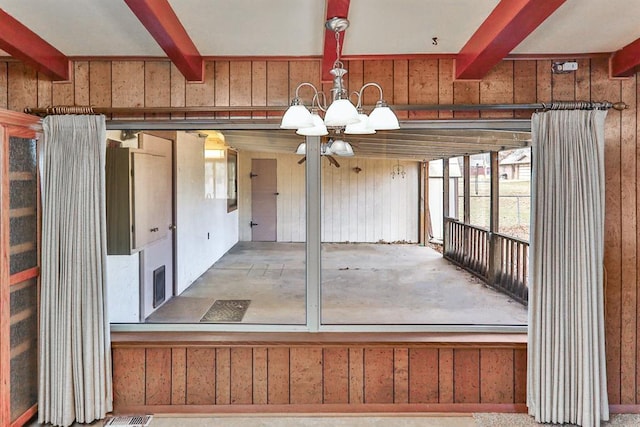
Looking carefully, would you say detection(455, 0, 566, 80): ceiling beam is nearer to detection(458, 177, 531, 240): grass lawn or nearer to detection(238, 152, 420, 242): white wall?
detection(458, 177, 531, 240): grass lawn

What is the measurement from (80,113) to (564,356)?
355 cm

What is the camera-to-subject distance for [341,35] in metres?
2.20

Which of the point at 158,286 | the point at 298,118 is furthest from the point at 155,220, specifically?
the point at 298,118

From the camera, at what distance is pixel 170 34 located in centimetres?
210

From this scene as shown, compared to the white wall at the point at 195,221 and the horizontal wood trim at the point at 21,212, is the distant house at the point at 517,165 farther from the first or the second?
the horizontal wood trim at the point at 21,212

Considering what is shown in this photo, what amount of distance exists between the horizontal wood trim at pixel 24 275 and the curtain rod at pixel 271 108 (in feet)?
3.41

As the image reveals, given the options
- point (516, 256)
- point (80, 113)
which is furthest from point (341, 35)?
point (516, 256)

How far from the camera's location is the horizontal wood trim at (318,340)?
106 inches

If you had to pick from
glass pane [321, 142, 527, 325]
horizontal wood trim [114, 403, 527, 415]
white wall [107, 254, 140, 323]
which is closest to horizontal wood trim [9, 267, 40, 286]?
white wall [107, 254, 140, 323]

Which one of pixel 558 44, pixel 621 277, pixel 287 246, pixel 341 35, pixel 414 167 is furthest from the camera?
pixel 414 167

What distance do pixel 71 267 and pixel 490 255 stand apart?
4380 mm

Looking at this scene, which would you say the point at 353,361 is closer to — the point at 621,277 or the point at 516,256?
the point at 621,277

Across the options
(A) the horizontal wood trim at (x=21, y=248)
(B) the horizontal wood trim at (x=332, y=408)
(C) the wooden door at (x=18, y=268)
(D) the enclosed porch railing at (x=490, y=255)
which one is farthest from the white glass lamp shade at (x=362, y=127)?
(D) the enclosed porch railing at (x=490, y=255)

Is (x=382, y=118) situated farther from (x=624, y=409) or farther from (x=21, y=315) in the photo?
(x=624, y=409)
